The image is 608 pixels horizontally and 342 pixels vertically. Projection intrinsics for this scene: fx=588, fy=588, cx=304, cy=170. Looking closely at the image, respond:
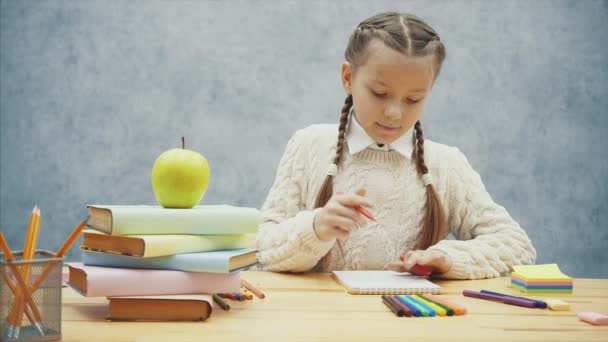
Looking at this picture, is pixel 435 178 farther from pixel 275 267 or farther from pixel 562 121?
pixel 562 121

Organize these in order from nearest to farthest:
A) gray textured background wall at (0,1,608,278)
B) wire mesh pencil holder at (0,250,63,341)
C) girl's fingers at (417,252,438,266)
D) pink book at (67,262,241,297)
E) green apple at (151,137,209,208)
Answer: wire mesh pencil holder at (0,250,63,341), pink book at (67,262,241,297), green apple at (151,137,209,208), girl's fingers at (417,252,438,266), gray textured background wall at (0,1,608,278)

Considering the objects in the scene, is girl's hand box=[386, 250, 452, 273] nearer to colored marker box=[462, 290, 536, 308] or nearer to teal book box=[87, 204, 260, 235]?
colored marker box=[462, 290, 536, 308]

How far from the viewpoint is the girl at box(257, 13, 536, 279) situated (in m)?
1.31

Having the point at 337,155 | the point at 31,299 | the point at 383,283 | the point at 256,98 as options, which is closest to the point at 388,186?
the point at 337,155

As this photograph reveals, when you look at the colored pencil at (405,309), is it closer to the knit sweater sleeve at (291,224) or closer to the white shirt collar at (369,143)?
the knit sweater sleeve at (291,224)

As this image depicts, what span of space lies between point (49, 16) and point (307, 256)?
218 cm

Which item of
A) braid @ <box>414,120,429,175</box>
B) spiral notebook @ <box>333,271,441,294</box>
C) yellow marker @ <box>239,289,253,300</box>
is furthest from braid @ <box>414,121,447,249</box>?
yellow marker @ <box>239,289,253,300</box>

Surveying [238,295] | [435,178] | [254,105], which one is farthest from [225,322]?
[254,105]

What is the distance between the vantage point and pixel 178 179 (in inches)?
37.9

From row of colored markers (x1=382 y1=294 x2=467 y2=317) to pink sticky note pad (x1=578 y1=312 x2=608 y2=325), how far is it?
0.18 m

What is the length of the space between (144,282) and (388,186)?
2.79 ft

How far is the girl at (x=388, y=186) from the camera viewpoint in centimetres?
131

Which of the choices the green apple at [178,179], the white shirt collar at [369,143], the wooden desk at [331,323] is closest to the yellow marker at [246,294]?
the wooden desk at [331,323]

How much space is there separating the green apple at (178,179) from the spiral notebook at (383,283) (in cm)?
34
